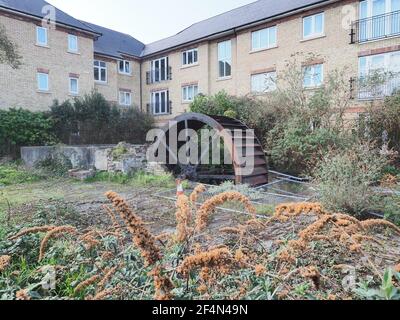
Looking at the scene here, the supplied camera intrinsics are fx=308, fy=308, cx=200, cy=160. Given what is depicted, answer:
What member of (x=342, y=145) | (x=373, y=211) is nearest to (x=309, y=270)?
(x=373, y=211)

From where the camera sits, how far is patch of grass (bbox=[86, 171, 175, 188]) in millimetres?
9031

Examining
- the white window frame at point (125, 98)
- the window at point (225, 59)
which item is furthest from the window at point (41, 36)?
the window at point (225, 59)

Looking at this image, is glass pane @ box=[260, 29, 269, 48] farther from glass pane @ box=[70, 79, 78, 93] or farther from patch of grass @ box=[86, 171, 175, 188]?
glass pane @ box=[70, 79, 78, 93]

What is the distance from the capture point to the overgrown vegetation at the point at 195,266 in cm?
171

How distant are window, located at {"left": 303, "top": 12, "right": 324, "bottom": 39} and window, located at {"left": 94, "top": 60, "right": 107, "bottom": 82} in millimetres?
13943

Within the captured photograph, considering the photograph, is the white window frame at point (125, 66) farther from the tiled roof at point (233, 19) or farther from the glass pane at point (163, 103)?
the glass pane at point (163, 103)

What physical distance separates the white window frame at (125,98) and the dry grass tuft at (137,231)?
23202 millimetres

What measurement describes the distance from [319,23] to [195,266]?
16562 millimetres

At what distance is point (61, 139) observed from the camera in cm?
1564

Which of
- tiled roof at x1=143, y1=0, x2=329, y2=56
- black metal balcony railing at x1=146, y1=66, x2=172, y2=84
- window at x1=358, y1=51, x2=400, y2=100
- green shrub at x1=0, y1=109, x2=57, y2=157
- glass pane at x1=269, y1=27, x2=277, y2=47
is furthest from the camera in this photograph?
black metal balcony railing at x1=146, y1=66, x2=172, y2=84

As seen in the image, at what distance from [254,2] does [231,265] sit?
20.9m

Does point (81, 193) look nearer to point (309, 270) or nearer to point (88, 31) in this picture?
point (309, 270)

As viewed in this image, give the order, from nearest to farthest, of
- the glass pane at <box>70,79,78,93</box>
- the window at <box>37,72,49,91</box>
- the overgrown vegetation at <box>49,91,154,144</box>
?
the overgrown vegetation at <box>49,91,154,144</box> → the window at <box>37,72,49,91</box> → the glass pane at <box>70,79,78,93</box>

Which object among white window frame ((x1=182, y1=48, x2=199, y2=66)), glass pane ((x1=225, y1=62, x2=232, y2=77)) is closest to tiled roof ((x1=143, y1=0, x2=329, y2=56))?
white window frame ((x1=182, y1=48, x2=199, y2=66))
